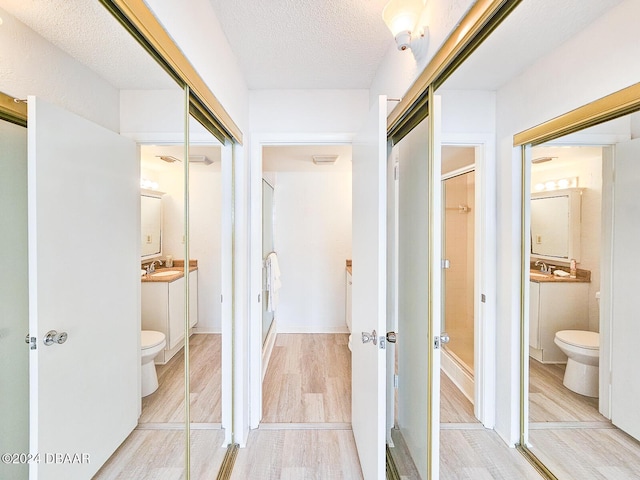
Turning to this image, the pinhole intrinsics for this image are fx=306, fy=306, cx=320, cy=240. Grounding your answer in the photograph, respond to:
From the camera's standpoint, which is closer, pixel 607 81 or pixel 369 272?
pixel 607 81

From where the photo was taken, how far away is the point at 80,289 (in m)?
0.67

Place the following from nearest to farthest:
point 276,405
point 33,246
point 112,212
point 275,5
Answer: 1. point 33,246
2. point 112,212
3. point 275,5
4. point 276,405

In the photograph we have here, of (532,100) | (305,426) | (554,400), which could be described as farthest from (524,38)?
(305,426)

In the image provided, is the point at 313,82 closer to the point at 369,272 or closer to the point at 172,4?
the point at 172,4

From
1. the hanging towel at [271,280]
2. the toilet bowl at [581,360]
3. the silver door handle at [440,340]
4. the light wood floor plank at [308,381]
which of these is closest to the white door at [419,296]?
the silver door handle at [440,340]

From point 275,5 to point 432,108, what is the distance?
916 mm

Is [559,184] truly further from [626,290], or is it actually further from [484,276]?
[484,276]

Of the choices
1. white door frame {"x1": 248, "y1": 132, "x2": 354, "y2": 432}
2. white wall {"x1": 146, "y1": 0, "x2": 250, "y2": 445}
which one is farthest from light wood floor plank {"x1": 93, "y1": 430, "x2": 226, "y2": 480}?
white door frame {"x1": 248, "y1": 132, "x2": 354, "y2": 432}

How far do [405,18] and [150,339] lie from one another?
1475mm

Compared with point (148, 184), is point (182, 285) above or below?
below

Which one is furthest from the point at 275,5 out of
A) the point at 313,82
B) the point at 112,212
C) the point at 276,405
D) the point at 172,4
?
the point at 276,405

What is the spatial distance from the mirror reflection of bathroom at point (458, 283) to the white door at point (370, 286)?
0.28m

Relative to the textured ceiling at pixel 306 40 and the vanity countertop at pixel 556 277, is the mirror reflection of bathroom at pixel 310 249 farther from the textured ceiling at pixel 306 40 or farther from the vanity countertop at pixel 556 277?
the vanity countertop at pixel 556 277

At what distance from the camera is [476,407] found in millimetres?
1049
